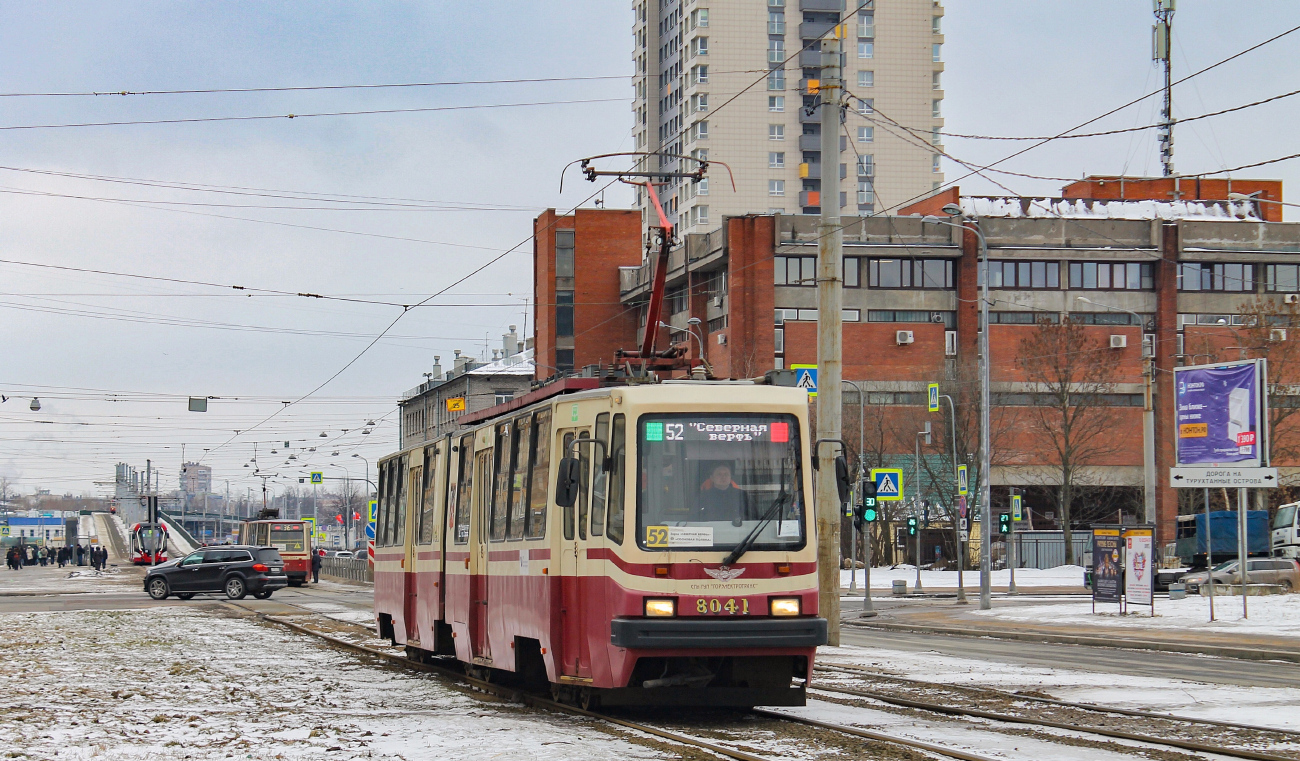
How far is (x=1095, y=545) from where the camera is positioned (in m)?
31.0

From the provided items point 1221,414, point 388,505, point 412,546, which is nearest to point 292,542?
point 388,505

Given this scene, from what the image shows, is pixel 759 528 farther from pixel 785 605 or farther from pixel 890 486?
pixel 890 486

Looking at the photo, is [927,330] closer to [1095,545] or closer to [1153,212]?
[1153,212]

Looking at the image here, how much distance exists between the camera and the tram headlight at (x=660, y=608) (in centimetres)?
1175

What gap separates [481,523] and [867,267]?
62.0 meters

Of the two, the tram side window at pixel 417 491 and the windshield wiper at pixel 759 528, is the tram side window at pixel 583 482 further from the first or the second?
the tram side window at pixel 417 491

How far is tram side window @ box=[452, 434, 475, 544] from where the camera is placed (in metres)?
16.2

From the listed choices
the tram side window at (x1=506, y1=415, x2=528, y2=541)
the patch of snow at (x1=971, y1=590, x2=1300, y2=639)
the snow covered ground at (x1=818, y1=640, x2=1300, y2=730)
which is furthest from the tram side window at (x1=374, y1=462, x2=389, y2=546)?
the patch of snow at (x1=971, y1=590, x2=1300, y2=639)

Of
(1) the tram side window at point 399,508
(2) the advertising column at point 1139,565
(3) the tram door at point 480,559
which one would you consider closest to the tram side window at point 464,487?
(3) the tram door at point 480,559

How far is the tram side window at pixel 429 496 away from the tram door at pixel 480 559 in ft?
7.01

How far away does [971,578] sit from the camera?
5584 centimetres

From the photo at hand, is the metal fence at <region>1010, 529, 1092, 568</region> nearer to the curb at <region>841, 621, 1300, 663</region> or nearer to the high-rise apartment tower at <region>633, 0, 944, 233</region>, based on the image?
the curb at <region>841, 621, 1300, 663</region>

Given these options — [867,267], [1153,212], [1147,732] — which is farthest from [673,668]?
[1153,212]

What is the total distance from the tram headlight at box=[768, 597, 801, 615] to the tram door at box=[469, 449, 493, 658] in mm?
4191
